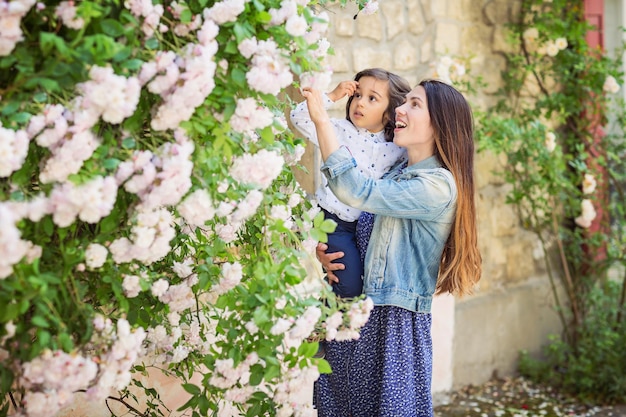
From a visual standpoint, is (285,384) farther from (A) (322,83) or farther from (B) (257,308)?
(A) (322,83)

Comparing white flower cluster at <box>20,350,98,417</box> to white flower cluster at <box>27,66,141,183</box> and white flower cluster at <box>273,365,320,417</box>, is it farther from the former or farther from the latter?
white flower cluster at <box>273,365,320,417</box>

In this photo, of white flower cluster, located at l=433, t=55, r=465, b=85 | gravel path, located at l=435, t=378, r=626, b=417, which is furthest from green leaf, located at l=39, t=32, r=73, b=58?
gravel path, located at l=435, t=378, r=626, b=417

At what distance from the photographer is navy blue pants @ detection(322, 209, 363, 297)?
2643 mm

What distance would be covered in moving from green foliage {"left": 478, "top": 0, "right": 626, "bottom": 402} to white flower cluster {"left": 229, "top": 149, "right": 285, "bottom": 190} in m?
2.58

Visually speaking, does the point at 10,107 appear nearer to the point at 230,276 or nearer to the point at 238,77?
the point at 238,77

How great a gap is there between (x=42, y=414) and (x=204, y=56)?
2.79ft

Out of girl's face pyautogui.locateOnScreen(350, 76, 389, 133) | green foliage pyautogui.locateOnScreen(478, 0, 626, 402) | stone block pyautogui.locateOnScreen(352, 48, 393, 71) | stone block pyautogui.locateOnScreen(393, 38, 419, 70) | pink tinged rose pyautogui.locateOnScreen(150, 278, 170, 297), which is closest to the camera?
pink tinged rose pyautogui.locateOnScreen(150, 278, 170, 297)

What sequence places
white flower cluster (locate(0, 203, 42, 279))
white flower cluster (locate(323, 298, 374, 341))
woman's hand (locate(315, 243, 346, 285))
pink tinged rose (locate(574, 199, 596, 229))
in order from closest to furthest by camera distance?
white flower cluster (locate(0, 203, 42, 279))
white flower cluster (locate(323, 298, 374, 341))
woman's hand (locate(315, 243, 346, 285))
pink tinged rose (locate(574, 199, 596, 229))

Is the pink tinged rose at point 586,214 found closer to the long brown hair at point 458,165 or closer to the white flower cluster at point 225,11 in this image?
the long brown hair at point 458,165

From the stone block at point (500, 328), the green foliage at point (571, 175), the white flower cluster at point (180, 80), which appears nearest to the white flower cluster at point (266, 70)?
the white flower cluster at point (180, 80)

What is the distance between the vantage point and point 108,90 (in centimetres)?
164

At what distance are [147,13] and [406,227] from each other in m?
1.14

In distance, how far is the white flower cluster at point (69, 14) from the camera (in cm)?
165

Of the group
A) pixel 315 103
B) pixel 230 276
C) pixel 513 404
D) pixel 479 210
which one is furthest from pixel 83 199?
pixel 513 404
